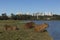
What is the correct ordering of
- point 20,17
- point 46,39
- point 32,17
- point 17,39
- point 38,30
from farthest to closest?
point 32,17 < point 20,17 < point 38,30 < point 46,39 < point 17,39

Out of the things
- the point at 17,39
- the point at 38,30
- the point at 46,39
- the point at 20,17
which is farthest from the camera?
the point at 20,17

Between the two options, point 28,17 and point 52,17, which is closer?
point 28,17

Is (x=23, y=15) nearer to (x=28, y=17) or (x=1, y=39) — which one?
(x=28, y=17)

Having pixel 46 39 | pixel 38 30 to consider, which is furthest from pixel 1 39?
pixel 38 30

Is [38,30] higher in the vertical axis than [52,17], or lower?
higher

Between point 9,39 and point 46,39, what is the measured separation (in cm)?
497

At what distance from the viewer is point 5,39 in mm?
20719

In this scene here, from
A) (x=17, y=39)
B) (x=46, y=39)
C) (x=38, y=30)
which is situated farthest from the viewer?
(x=38, y=30)

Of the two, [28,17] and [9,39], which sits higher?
[9,39]

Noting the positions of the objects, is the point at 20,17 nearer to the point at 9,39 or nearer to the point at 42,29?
the point at 42,29

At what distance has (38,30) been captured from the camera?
3628 cm

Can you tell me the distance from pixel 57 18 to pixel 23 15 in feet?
117

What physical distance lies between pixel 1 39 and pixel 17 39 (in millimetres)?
1610

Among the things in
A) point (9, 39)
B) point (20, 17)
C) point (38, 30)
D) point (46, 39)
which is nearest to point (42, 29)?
point (38, 30)
